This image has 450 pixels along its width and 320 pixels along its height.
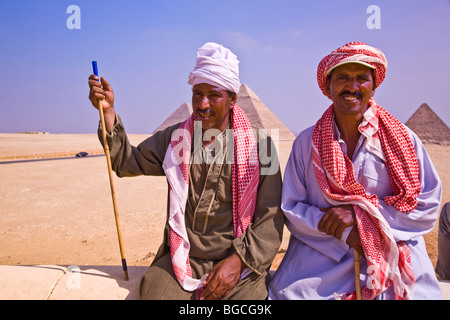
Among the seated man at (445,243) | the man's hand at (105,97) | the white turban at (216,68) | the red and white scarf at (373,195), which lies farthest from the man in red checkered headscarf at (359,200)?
the man's hand at (105,97)

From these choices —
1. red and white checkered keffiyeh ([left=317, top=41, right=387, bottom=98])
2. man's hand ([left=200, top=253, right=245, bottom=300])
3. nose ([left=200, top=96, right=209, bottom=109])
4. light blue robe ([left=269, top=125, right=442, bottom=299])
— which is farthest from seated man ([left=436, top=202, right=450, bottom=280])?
nose ([left=200, top=96, right=209, bottom=109])

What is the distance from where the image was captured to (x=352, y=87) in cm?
205

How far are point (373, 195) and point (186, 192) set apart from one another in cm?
113

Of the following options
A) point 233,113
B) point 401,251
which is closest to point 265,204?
point 233,113

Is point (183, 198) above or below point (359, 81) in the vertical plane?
below

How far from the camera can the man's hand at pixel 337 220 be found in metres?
1.98

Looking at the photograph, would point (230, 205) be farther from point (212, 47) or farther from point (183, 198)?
point (212, 47)

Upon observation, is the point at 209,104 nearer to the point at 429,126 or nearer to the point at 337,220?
the point at 337,220

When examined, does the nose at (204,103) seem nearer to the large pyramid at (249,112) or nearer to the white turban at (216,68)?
the white turban at (216,68)

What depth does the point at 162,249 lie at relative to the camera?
231 centimetres

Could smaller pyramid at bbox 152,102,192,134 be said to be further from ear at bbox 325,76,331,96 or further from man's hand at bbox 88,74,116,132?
ear at bbox 325,76,331,96

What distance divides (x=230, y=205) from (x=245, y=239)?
9.4 inches

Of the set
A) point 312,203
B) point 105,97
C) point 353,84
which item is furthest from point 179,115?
point 353,84

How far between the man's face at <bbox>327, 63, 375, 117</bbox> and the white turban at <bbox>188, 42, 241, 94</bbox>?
675 mm
